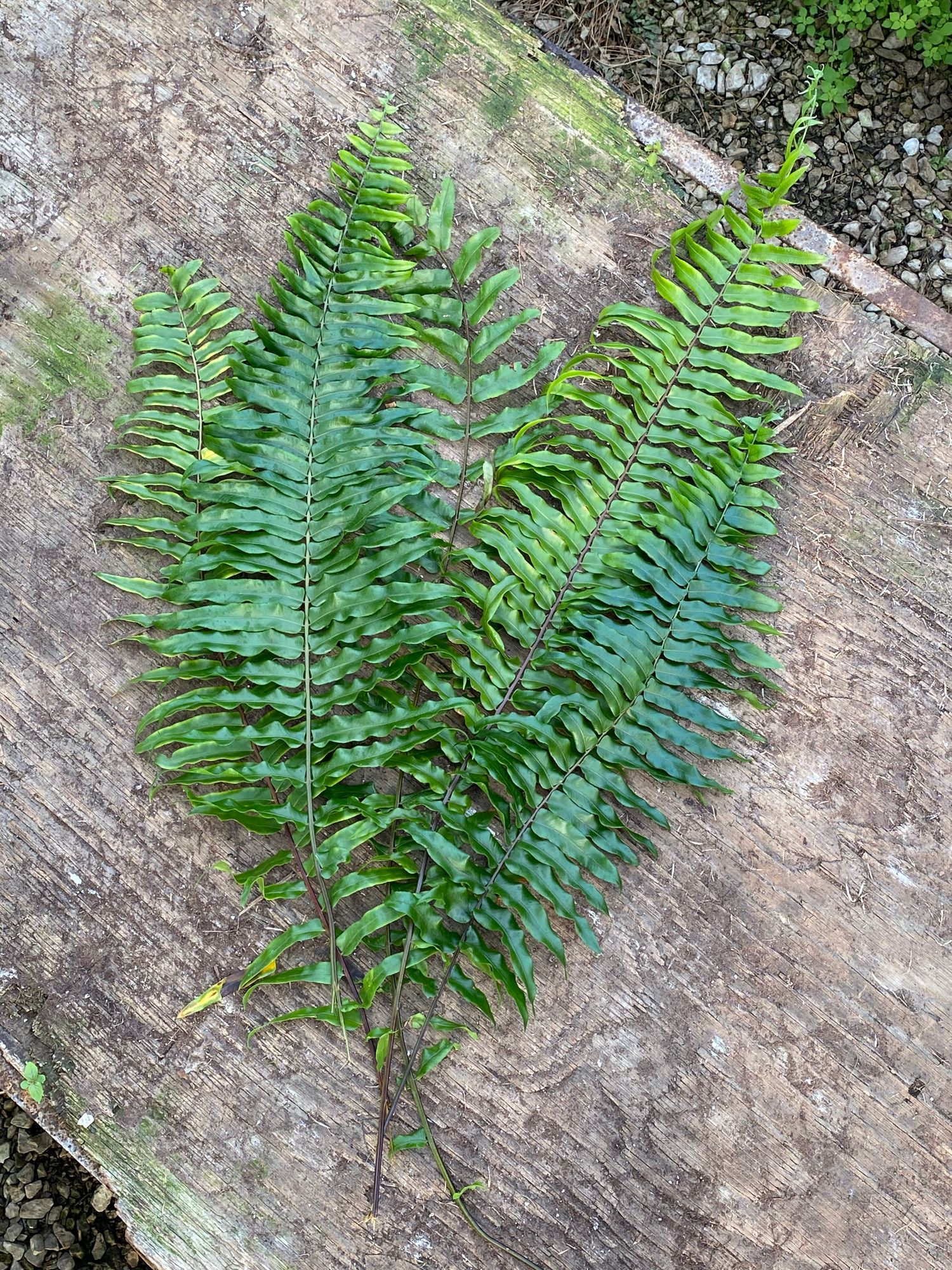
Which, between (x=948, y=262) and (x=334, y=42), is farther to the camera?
(x=948, y=262)

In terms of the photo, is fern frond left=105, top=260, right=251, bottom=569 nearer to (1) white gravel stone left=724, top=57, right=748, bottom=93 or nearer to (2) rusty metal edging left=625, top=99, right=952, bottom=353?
(2) rusty metal edging left=625, top=99, right=952, bottom=353

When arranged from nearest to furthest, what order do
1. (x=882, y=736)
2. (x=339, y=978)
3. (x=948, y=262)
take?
(x=339, y=978), (x=882, y=736), (x=948, y=262)

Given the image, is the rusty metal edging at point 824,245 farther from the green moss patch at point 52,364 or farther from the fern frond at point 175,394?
the green moss patch at point 52,364

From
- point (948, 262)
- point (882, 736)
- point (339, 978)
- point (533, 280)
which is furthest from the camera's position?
point (948, 262)

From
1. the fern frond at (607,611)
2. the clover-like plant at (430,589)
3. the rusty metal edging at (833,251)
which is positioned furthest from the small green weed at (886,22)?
the fern frond at (607,611)

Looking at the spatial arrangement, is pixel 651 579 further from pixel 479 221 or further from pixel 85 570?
pixel 85 570

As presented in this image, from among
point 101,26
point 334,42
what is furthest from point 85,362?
point 334,42

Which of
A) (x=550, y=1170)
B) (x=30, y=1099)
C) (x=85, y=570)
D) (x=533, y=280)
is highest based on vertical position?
(x=533, y=280)
